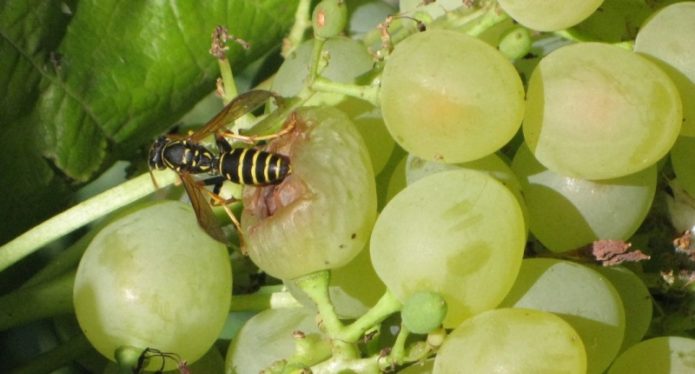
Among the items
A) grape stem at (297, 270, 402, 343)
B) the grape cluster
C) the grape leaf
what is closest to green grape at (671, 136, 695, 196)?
the grape cluster

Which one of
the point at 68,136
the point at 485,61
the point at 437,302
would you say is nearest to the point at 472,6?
the point at 485,61

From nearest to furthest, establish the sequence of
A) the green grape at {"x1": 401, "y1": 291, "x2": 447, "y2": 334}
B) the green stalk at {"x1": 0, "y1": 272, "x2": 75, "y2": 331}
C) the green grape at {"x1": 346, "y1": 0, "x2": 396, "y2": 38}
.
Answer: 1. the green grape at {"x1": 401, "y1": 291, "x2": 447, "y2": 334}
2. the green stalk at {"x1": 0, "y1": 272, "x2": 75, "y2": 331}
3. the green grape at {"x1": 346, "y1": 0, "x2": 396, "y2": 38}

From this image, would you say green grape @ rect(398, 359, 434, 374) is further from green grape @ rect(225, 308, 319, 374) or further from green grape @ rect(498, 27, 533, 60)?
green grape @ rect(498, 27, 533, 60)

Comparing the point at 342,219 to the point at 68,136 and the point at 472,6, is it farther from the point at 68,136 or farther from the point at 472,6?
the point at 68,136

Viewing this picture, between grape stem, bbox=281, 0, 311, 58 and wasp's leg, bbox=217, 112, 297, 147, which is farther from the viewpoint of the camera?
grape stem, bbox=281, 0, 311, 58

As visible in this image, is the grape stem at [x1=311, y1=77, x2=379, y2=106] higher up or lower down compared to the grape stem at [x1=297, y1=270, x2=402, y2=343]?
higher up

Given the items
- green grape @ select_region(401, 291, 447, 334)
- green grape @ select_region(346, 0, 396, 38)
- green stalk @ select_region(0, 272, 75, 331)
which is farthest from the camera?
green grape @ select_region(346, 0, 396, 38)

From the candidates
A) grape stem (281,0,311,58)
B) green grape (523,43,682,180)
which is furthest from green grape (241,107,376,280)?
grape stem (281,0,311,58)

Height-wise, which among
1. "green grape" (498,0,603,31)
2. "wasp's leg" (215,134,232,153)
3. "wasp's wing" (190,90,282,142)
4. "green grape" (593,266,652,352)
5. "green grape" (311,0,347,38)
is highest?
"green grape" (311,0,347,38)
